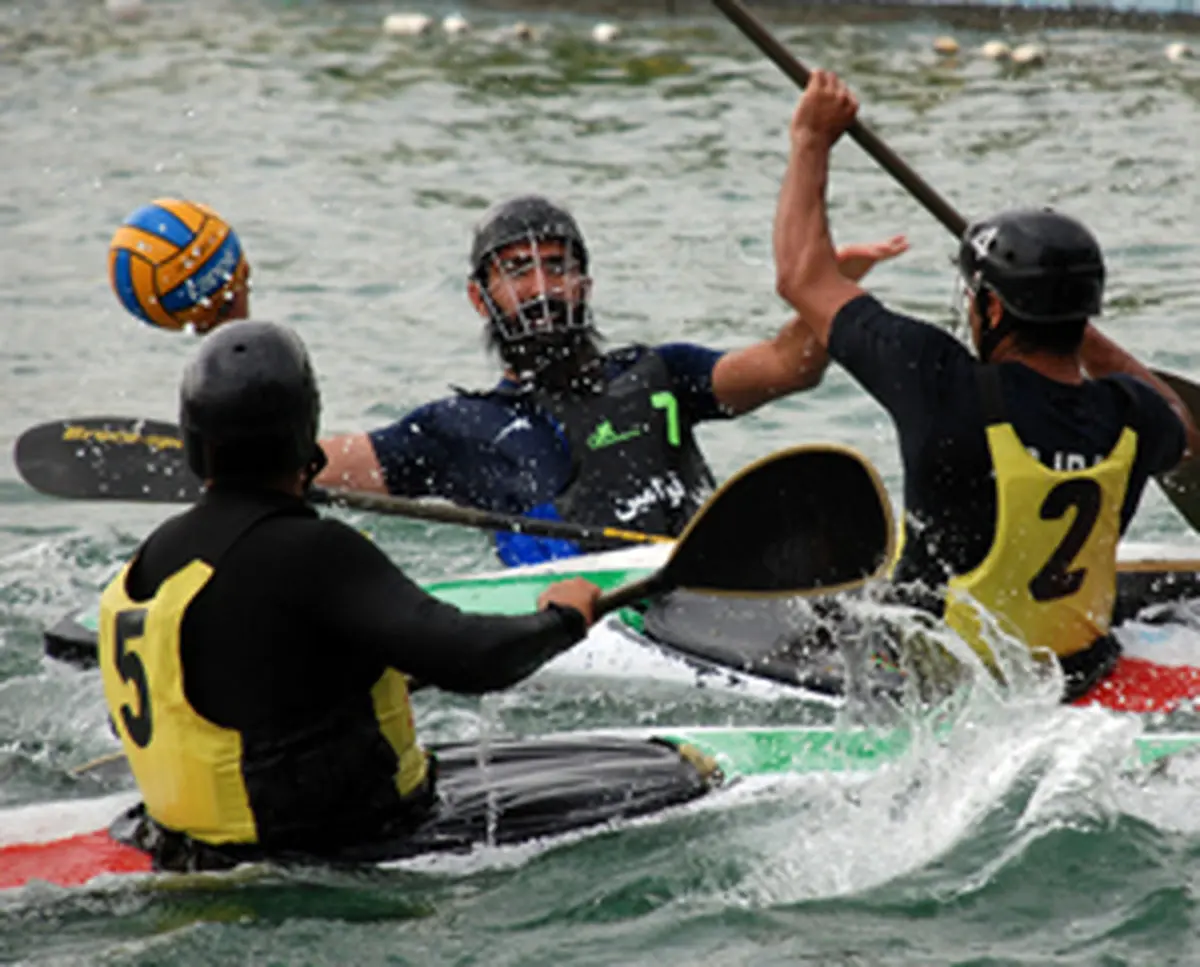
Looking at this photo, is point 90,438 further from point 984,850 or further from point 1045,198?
point 1045,198

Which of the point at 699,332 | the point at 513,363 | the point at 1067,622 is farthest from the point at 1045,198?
the point at 1067,622

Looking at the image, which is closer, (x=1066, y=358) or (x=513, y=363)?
(x=1066, y=358)

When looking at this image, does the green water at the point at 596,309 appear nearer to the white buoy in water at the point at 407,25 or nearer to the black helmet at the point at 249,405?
the white buoy in water at the point at 407,25

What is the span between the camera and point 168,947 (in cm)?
417

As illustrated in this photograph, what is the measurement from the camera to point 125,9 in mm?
21594

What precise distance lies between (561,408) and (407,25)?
15.1 metres

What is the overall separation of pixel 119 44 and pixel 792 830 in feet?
54.9

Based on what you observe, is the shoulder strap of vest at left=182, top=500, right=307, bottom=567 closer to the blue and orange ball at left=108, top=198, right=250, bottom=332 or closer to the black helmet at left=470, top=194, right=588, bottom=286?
the black helmet at left=470, top=194, right=588, bottom=286

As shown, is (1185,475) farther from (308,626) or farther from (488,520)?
(308,626)

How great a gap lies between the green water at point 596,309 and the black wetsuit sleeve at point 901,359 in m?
0.75

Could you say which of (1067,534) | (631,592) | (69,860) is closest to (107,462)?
(69,860)

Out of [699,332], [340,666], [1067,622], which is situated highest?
[340,666]

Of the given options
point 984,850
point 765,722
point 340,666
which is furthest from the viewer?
point 765,722

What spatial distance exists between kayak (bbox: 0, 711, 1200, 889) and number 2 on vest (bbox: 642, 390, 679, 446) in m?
1.33
